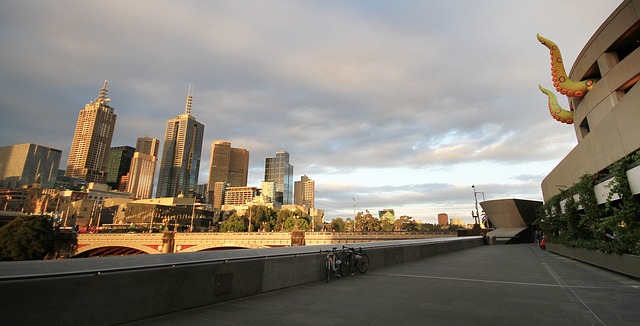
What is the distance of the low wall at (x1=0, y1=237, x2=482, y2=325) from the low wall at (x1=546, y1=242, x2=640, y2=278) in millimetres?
11783

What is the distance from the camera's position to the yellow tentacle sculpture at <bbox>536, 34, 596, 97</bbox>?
2709 centimetres

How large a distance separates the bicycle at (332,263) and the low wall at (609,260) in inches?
398

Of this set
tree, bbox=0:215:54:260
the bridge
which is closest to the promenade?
the bridge

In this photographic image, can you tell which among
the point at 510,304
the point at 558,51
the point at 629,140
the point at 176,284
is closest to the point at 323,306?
the point at 176,284

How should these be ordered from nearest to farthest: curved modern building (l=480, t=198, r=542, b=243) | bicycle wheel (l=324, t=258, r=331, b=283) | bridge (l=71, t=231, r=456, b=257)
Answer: bicycle wheel (l=324, t=258, r=331, b=283) < curved modern building (l=480, t=198, r=542, b=243) < bridge (l=71, t=231, r=456, b=257)

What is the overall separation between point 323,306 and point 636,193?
1248 centimetres

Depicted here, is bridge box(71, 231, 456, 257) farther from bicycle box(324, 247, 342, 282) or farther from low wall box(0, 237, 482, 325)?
low wall box(0, 237, 482, 325)

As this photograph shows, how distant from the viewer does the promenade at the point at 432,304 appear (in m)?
5.48

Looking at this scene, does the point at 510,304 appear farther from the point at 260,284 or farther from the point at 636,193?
the point at 636,193

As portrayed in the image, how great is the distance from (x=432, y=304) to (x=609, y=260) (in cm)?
1146

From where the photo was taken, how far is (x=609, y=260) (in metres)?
12.7

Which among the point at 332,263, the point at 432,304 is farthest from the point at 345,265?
the point at 432,304

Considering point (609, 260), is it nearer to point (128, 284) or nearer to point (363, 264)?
point (363, 264)

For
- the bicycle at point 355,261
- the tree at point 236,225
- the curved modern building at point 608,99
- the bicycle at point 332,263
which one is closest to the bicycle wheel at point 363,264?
the bicycle at point 355,261
